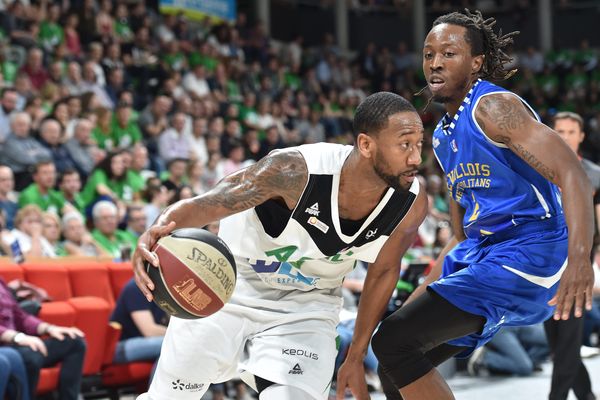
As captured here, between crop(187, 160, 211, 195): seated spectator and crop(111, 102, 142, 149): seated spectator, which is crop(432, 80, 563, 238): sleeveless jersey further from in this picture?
crop(111, 102, 142, 149): seated spectator

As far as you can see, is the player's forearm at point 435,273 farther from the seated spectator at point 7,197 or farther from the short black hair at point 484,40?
the seated spectator at point 7,197

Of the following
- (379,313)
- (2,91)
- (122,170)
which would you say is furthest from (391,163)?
(2,91)

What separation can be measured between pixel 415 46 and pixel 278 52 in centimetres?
428

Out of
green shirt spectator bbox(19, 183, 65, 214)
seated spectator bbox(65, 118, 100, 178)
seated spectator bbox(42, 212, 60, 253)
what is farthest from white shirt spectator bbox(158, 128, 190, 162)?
seated spectator bbox(42, 212, 60, 253)

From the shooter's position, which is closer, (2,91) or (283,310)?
(283,310)

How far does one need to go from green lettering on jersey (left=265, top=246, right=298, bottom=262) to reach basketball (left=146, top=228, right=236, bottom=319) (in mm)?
286

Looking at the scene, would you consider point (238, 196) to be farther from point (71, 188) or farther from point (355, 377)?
point (71, 188)

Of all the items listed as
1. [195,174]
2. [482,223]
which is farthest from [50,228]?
[482,223]

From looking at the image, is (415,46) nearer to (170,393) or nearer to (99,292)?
(99,292)

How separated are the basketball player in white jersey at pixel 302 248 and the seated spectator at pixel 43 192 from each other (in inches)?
180

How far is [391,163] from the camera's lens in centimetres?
313

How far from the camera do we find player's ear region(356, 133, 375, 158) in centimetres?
317

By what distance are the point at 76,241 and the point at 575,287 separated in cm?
511

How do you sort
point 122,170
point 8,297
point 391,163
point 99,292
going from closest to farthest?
point 391,163
point 8,297
point 99,292
point 122,170
